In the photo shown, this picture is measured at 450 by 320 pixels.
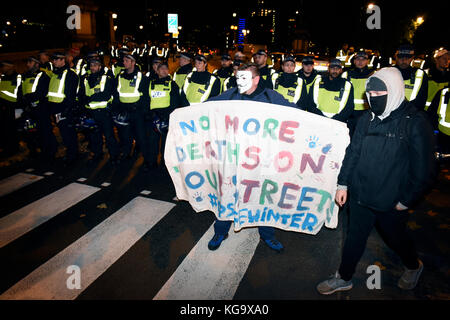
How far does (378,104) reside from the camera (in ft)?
9.14

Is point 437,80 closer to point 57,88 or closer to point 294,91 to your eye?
point 294,91

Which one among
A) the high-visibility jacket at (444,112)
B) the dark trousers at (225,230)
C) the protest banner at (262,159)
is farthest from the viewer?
the high-visibility jacket at (444,112)

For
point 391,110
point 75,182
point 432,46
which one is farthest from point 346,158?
point 432,46

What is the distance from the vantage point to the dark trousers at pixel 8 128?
7.16 metres

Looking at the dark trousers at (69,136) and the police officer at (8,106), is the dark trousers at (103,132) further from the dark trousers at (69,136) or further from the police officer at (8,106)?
the police officer at (8,106)

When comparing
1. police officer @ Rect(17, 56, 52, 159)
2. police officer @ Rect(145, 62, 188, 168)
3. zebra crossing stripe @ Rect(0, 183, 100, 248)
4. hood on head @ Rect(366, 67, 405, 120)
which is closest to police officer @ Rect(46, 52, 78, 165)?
police officer @ Rect(17, 56, 52, 159)

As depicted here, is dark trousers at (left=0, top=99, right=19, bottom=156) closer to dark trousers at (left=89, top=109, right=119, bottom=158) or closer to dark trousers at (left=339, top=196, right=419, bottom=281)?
dark trousers at (left=89, top=109, right=119, bottom=158)

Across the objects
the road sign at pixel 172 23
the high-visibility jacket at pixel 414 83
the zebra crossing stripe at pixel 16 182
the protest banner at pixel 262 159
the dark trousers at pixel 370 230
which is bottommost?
the zebra crossing stripe at pixel 16 182

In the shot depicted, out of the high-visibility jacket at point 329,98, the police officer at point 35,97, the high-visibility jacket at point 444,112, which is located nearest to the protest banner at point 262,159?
the high-visibility jacket at point 329,98

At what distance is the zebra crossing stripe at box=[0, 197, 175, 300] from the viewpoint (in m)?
3.43

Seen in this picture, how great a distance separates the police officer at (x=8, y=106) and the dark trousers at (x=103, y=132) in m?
1.82

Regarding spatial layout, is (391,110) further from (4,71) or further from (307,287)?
(4,71)

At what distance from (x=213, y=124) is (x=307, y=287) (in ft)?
7.31

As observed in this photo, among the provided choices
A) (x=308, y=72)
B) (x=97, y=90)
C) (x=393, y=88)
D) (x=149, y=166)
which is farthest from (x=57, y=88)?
(x=393, y=88)
